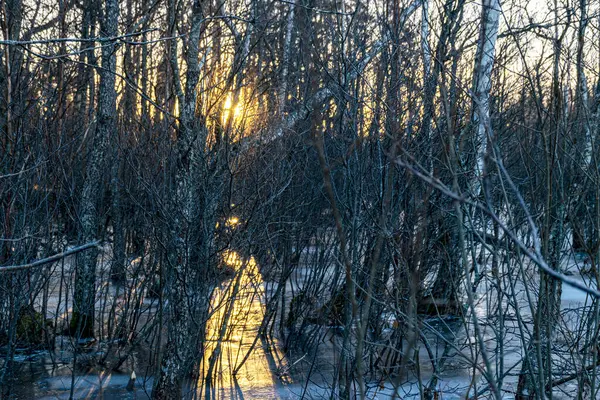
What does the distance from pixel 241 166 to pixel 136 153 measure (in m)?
1.22

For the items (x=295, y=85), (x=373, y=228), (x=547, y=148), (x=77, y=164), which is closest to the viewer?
(x=547, y=148)

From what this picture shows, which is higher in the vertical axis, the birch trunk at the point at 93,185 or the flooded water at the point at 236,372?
the birch trunk at the point at 93,185

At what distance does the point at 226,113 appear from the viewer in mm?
6258

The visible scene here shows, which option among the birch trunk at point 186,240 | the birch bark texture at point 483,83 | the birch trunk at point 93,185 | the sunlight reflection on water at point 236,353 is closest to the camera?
the birch bark texture at point 483,83

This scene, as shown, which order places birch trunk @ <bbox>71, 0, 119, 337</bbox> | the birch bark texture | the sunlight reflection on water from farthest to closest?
birch trunk @ <bbox>71, 0, 119, 337</bbox> → the sunlight reflection on water → the birch bark texture

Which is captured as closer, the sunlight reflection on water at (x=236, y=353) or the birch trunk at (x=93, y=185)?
the sunlight reflection on water at (x=236, y=353)

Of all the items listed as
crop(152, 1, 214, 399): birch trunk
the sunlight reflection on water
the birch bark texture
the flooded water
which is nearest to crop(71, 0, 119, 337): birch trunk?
the flooded water

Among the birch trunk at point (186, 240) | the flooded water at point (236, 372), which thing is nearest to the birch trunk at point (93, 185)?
the flooded water at point (236, 372)

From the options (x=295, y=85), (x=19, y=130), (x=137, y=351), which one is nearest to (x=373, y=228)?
(x=19, y=130)

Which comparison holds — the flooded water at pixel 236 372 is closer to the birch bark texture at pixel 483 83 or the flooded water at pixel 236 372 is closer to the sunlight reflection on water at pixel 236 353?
the sunlight reflection on water at pixel 236 353

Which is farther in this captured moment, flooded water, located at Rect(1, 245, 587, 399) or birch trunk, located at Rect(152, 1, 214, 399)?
flooded water, located at Rect(1, 245, 587, 399)

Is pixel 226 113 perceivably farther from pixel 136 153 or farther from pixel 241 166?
pixel 136 153

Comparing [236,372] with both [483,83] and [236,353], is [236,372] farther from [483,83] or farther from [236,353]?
[483,83]

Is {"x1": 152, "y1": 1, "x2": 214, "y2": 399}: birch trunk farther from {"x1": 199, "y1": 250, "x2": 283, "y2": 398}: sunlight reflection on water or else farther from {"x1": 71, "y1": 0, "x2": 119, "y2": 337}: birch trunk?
{"x1": 71, "y1": 0, "x2": 119, "y2": 337}: birch trunk
